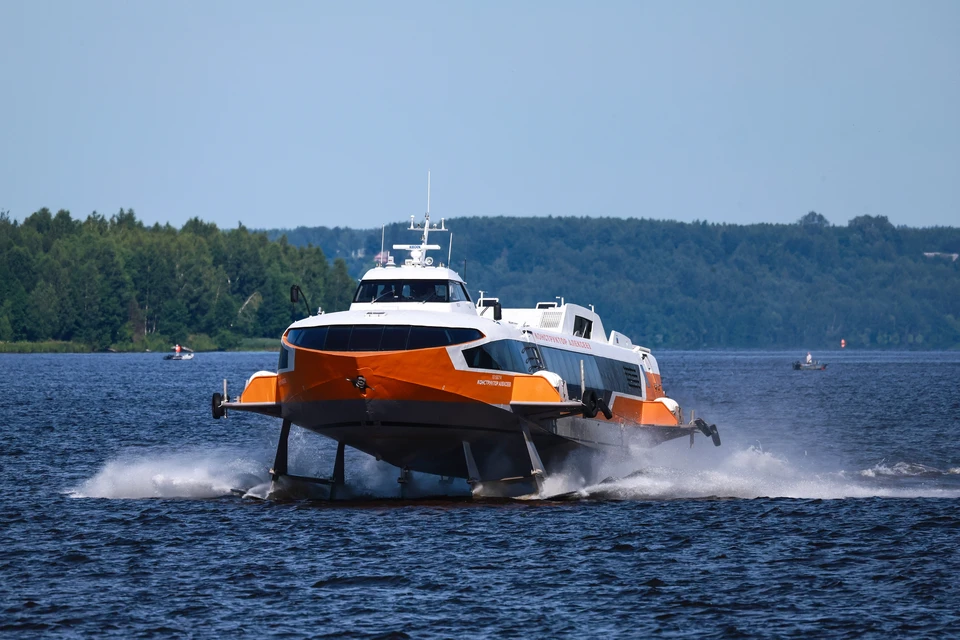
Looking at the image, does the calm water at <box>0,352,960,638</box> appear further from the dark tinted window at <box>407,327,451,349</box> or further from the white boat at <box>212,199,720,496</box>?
the dark tinted window at <box>407,327,451,349</box>

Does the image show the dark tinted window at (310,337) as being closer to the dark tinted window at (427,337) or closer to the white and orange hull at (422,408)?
the white and orange hull at (422,408)

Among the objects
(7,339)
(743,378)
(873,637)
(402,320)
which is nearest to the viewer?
(873,637)

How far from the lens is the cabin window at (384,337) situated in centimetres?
3197

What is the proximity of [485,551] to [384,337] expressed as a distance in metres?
5.71

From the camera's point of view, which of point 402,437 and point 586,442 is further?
point 586,442

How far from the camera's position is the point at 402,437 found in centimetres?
3319

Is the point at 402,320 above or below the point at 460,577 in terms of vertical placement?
above

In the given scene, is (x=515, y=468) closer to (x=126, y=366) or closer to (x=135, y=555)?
(x=135, y=555)

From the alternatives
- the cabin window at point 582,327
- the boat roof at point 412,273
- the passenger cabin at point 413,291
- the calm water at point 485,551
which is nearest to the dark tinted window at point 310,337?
the passenger cabin at point 413,291

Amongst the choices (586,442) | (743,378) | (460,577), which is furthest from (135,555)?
(743,378)

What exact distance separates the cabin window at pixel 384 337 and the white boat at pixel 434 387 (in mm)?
22

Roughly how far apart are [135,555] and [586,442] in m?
13.2

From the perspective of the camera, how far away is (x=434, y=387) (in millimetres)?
31875

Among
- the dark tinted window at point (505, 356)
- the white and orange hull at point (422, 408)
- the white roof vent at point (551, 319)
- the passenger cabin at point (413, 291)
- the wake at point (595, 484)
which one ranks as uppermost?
the passenger cabin at point (413, 291)
